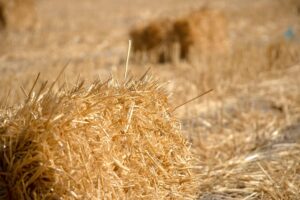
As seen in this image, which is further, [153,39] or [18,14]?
[18,14]

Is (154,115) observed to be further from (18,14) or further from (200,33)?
(18,14)

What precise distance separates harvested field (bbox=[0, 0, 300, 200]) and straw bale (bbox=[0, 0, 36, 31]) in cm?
28

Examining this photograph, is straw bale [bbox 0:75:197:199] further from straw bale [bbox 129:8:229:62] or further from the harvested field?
straw bale [bbox 129:8:229:62]

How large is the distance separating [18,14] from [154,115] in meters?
9.65

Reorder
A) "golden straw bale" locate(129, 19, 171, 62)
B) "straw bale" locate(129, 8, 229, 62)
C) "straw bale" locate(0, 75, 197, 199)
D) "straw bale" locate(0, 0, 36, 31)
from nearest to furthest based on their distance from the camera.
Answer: "straw bale" locate(0, 75, 197, 199)
"straw bale" locate(129, 8, 229, 62)
"golden straw bale" locate(129, 19, 171, 62)
"straw bale" locate(0, 0, 36, 31)

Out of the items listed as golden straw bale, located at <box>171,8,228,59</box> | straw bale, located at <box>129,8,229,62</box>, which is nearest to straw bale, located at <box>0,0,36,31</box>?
straw bale, located at <box>129,8,229,62</box>

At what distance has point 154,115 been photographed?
120 inches

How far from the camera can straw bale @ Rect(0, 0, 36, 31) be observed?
11758mm

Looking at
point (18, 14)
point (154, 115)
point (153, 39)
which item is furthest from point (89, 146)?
point (18, 14)

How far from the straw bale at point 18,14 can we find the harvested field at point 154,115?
28 cm

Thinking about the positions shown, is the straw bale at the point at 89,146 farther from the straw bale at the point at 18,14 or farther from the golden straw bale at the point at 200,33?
the straw bale at the point at 18,14

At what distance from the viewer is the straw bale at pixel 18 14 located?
38.6 ft

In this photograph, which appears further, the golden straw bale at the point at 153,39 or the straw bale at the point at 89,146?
the golden straw bale at the point at 153,39

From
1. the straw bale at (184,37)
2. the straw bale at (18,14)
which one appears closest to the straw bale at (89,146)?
the straw bale at (184,37)
